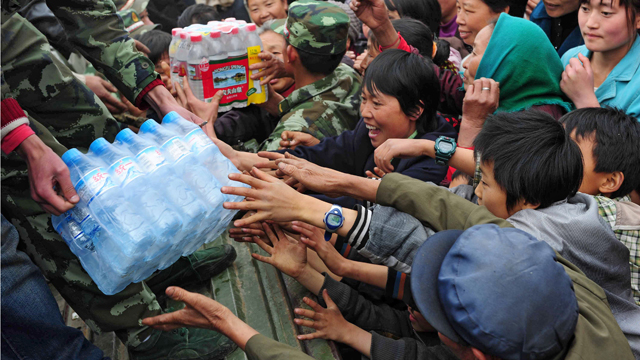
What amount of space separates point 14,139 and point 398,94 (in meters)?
1.84

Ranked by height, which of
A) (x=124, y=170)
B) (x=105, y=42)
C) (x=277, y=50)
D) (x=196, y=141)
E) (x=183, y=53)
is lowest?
(x=277, y=50)

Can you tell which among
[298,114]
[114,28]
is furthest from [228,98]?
[114,28]

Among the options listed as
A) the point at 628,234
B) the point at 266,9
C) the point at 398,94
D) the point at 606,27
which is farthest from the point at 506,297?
the point at 266,9

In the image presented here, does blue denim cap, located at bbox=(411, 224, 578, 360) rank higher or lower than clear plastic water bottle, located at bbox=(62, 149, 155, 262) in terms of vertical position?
higher

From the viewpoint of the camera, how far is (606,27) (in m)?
2.54

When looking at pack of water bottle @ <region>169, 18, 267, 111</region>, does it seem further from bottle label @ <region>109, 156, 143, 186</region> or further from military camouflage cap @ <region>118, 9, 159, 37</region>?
military camouflage cap @ <region>118, 9, 159, 37</region>

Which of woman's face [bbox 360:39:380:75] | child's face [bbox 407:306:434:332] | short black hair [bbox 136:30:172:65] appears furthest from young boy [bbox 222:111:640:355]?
short black hair [bbox 136:30:172:65]

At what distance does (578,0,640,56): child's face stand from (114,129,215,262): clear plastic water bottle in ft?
7.36

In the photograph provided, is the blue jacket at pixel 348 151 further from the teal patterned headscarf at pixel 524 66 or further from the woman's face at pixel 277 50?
the woman's face at pixel 277 50

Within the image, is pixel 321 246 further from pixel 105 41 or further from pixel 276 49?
pixel 276 49

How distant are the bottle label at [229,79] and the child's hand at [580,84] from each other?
2.07 meters

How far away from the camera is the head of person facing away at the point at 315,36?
3152 mm

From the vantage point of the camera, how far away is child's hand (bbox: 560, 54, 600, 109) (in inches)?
101

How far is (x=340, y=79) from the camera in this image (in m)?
3.36
